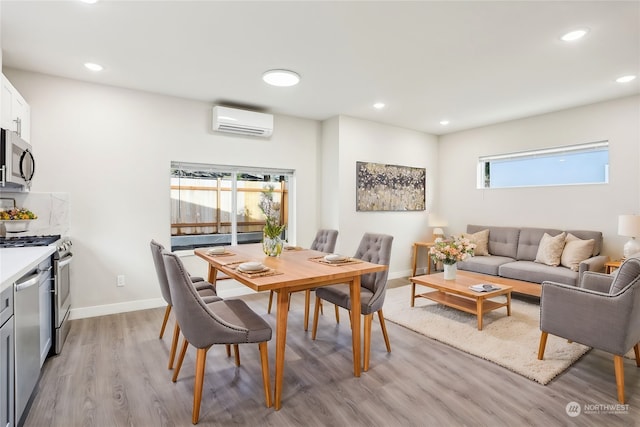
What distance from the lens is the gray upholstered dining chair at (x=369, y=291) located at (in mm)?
2568

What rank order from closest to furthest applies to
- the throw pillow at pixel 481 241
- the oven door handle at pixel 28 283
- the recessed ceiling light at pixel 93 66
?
1. the oven door handle at pixel 28 283
2. the recessed ceiling light at pixel 93 66
3. the throw pillow at pixel 481 241

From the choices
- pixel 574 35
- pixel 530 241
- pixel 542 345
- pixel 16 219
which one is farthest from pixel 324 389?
pixel 530 241

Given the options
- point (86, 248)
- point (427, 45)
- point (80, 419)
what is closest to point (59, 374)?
point (80, 419)

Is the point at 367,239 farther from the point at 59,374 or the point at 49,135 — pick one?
the point at 49,135

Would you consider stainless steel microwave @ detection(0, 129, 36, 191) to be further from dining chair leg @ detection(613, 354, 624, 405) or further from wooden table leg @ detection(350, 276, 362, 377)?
dining chair leg @ detection(613, 354, 624, 405)

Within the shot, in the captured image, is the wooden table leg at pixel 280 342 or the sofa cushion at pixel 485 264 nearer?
the wooden table leg at pixel 280 342

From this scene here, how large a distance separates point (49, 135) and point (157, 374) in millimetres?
2694

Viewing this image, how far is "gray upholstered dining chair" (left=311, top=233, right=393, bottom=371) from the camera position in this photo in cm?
257

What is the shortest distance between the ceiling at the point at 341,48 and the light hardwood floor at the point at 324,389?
8.32ft

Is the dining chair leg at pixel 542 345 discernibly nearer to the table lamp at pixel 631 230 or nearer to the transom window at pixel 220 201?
the table lamp at pixel 631 230

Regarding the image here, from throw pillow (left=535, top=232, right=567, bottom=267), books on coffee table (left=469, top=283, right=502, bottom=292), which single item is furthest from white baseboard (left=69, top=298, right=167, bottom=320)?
throw pillow (left=535, top=232, right=567, bottom=267)

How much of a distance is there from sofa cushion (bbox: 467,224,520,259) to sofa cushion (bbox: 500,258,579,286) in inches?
14.3

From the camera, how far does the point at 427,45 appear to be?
2.78 metres

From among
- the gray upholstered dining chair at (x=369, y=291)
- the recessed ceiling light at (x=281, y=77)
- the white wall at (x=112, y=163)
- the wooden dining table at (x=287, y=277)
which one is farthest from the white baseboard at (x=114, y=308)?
the recessed ceiling light at (x=281, y=77)
